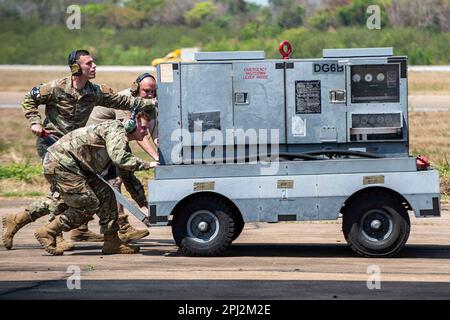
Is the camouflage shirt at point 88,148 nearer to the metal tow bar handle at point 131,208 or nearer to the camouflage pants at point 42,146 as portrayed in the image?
the metal tow bar handle at point 131,208

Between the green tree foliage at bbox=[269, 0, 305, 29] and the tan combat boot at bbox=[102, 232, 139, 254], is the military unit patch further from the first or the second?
the green tree foliage at bbox=[269, 0, 305, 29]

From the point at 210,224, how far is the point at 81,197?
137 cm

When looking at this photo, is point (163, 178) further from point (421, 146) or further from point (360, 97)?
point (421, 146)

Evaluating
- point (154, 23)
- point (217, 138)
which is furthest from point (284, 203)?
point (154, 23)

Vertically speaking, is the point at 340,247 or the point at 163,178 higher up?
the point at 163,178

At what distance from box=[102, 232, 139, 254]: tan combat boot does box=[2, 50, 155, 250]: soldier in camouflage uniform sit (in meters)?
0.48

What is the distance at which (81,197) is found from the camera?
437 inches

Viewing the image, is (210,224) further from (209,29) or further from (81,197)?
(209,29)

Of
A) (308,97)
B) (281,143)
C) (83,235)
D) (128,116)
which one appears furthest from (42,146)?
(308,97)

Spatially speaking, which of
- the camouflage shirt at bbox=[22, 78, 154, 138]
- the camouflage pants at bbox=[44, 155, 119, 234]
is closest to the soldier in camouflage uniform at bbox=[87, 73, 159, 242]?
the camouflage shirt at bbox=[22, 78, 154, 138]

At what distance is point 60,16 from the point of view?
44156mm

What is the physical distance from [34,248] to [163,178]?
6.94 feet

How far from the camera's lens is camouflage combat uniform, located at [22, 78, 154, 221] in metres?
11.6
